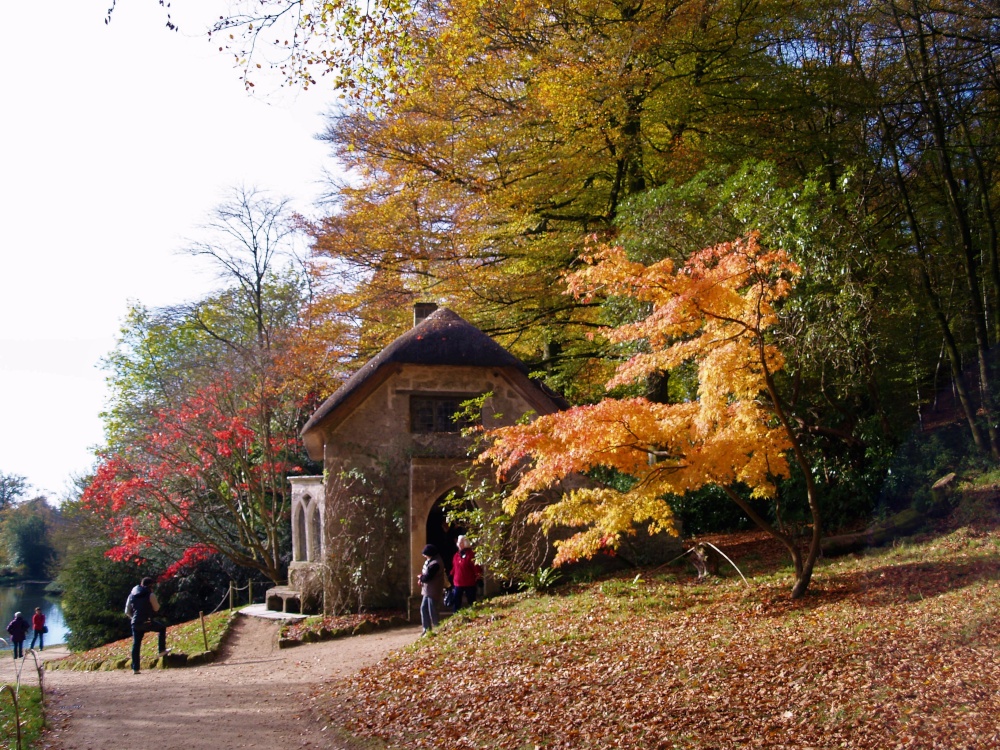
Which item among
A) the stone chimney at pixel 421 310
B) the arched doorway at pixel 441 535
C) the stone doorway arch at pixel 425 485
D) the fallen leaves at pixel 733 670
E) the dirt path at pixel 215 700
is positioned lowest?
the dirt path at pixel 215 700

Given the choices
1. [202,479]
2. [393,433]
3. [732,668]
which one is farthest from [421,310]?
[732,668]

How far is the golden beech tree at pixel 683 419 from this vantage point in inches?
343

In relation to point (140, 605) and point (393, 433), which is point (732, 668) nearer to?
point (393, 433)

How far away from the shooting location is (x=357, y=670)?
10828 mm

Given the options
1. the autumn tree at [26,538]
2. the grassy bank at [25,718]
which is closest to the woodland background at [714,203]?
the grassy bank at [25,718]

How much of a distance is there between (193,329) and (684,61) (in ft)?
77.4

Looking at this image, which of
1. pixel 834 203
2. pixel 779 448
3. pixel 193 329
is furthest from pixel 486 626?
pixel 193 329

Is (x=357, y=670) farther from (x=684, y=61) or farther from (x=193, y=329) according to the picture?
(x=193, y=329)

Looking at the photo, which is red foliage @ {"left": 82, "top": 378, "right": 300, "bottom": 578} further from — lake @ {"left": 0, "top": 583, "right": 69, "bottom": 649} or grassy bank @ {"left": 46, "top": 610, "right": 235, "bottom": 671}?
lake @ {"left": 0, "top": 583, "right": 69, "bottom": 649}

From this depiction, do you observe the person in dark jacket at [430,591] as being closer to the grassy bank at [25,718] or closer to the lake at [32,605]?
the grassy bank at [25,718]

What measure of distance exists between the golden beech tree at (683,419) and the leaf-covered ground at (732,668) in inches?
44.6

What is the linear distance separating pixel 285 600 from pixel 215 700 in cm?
756

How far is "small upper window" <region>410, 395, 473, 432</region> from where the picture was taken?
15.6 metres

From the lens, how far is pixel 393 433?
1541 cm
